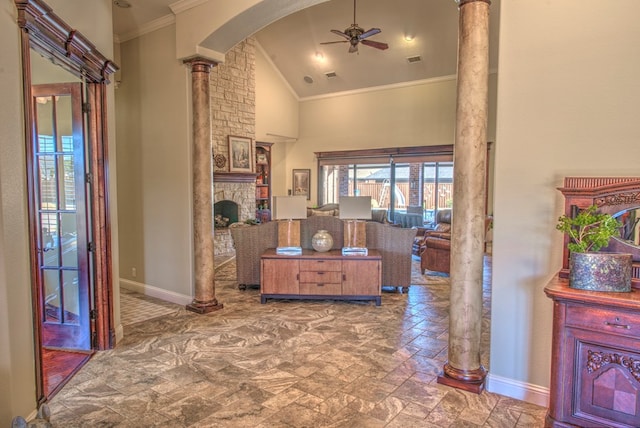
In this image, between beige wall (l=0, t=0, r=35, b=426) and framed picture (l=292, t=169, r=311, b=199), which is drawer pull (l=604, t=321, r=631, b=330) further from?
framed picture (l=292, t=169, r=311, b=199)

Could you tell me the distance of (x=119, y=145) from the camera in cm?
569

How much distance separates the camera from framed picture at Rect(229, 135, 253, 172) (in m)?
9.60

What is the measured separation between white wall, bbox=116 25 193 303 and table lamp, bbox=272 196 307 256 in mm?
1097

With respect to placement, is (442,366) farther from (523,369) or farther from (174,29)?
(174,29)

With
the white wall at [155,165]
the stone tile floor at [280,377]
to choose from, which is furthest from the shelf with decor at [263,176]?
the stone tile floor at [280,377]

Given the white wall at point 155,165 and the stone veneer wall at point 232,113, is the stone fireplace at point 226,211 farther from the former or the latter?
the white wall at point 155,165

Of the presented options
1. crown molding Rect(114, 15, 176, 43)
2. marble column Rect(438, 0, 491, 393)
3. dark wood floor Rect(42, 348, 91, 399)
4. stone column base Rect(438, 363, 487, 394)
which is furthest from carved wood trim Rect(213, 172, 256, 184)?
stone column base Rect(438, 363, 487, 394)

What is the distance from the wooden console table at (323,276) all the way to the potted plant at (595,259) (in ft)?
9.47

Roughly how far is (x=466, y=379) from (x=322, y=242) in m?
2.70

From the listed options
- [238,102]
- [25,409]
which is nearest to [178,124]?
[25,409]

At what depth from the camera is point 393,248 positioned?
5.63 m

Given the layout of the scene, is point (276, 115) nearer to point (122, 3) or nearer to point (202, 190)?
point (122, 3)

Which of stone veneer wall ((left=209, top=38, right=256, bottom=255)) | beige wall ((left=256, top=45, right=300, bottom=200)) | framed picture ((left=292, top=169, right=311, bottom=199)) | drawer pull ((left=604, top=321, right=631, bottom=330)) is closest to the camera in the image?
drawer pull ((left=604, top=321, right=631, bottom=330))

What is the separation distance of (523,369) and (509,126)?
65.7 inches
